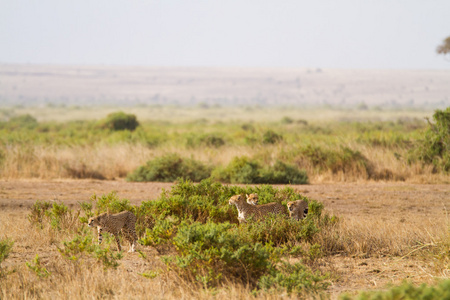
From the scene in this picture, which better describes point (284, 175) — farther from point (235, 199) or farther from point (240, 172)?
point (235, 199)

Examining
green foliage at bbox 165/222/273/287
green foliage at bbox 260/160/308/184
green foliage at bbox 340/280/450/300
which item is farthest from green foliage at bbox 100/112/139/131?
green foliage at bbox 340/280/450/300

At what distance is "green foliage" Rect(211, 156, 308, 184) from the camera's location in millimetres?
16156

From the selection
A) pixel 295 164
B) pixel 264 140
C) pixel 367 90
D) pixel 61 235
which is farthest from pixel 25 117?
pixel 367 90

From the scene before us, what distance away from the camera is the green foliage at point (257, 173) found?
53.0ft

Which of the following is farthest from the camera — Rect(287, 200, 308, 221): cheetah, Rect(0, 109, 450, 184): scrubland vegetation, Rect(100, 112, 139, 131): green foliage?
Rect(100, 112, 139, 131): green foliage

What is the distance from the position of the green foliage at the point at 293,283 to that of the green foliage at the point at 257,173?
374 inches

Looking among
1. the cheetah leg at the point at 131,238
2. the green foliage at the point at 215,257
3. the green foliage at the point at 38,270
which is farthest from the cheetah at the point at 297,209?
the green foliage at the point at 38,270

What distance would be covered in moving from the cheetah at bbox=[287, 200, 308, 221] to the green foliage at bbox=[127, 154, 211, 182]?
837 centimetres

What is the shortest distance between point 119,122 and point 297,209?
94.3ft

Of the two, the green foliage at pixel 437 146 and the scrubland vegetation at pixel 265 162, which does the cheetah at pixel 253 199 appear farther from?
the green foliage at pixel 437 146

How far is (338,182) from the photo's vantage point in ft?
54.1

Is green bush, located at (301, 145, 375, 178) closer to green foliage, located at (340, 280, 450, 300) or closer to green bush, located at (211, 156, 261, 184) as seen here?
green bush, located at (211, 156, 261, 184)

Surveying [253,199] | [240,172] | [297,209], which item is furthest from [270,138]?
[253,199]

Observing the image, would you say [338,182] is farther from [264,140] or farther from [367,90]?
[367,90]
